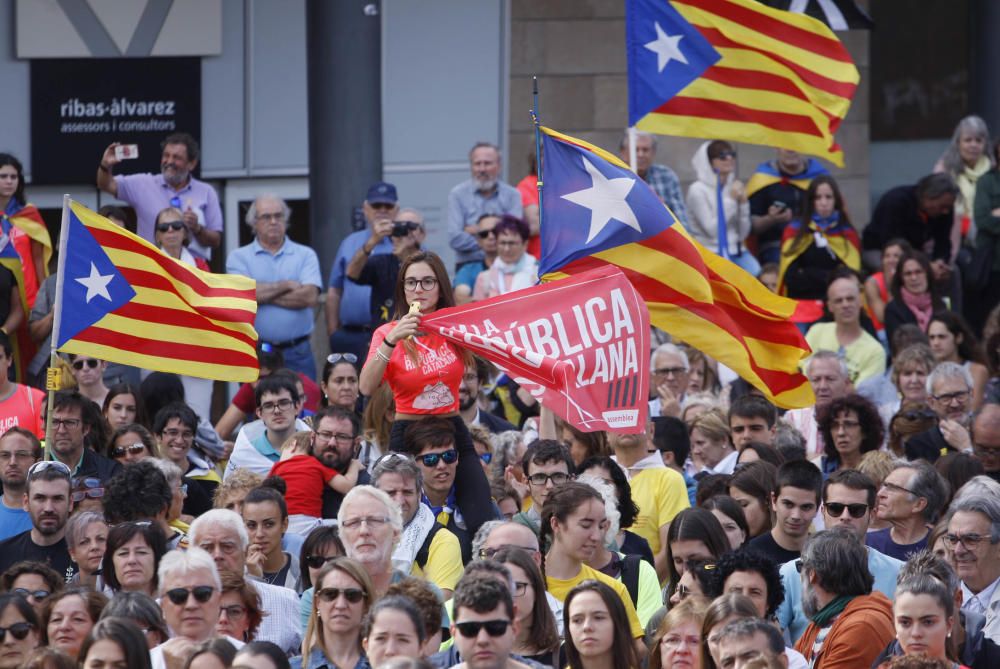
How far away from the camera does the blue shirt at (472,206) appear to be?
1711 centimetres

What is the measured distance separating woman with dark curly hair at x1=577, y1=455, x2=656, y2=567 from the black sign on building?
360 inches

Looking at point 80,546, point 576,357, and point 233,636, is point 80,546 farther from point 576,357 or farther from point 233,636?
point 576,357

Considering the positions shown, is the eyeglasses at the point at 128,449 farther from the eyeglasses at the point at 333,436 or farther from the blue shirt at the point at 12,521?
the eyeglasses at the point at 333,436

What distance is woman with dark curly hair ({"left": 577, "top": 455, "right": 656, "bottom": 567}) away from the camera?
1126 cm

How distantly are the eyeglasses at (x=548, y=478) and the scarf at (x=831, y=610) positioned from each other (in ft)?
6.80

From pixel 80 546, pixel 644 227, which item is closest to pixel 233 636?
pixel 80 546

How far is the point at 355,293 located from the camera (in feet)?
52.6

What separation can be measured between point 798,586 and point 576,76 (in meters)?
11.7

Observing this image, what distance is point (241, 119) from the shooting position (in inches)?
798

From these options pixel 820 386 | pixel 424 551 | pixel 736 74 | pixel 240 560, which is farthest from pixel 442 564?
pixel 736 74

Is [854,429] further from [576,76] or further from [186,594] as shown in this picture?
[576,76]

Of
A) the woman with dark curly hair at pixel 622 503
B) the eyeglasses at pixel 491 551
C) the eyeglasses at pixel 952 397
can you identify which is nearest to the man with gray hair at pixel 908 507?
the woman with dark curly hair at pixel 622 503

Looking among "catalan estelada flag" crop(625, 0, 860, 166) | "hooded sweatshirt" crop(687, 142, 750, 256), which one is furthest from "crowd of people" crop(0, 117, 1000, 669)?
"catalan estelada flag" crop(625, 0, 860, 166)

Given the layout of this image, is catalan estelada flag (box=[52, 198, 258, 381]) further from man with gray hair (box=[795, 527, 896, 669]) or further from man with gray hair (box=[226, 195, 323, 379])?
man with gray hair (box=[795, 527, 896, 669])
